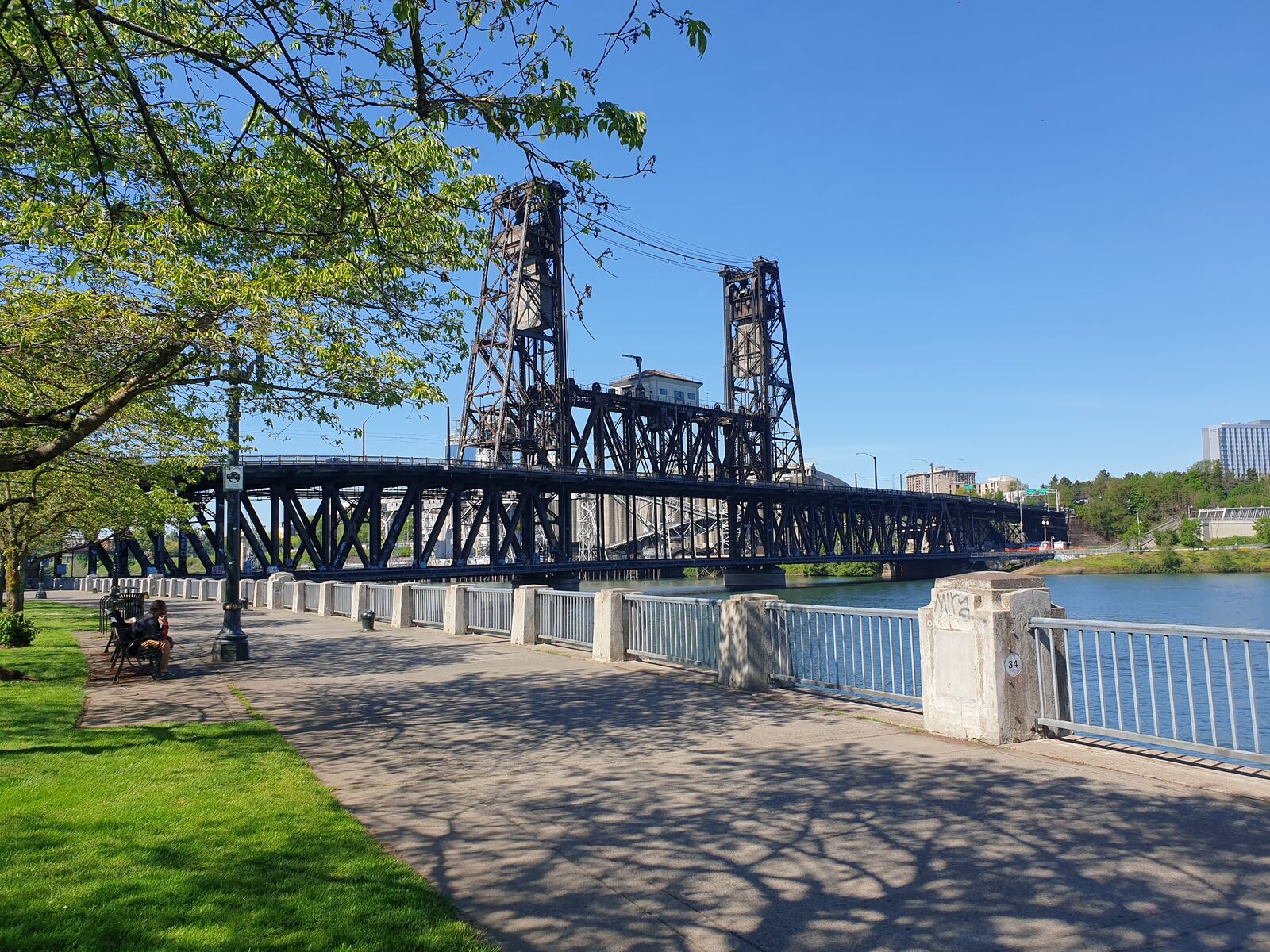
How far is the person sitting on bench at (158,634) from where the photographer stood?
14.5 meters

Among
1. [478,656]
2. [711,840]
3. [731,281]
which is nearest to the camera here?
[711,840]

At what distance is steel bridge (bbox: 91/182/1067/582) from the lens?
5747cm

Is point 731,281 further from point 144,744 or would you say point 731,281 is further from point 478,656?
point 144,744

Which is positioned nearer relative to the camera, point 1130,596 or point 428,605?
point 428,605

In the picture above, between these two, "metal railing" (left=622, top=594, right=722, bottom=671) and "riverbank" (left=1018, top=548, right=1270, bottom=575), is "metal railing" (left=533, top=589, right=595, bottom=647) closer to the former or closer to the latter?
"metal railing" (left=622, top=594, right=722, bottom=671)

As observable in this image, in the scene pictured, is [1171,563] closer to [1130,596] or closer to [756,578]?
[756,578]

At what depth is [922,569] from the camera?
379 ft

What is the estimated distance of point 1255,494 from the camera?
17325 cm

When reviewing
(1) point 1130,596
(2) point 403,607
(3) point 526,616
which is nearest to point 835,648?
(3) point 526,616

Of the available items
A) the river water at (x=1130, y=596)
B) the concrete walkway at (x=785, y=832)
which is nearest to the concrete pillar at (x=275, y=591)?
the river water at (x=1130, y=596)

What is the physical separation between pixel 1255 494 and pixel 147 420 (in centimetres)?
20222

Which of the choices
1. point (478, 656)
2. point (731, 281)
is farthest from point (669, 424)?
point (478, 656)

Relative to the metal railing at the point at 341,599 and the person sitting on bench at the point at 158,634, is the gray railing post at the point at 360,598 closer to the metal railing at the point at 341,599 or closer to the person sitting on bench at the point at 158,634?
the metal railing at the point at 341,599

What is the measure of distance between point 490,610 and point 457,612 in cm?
114
